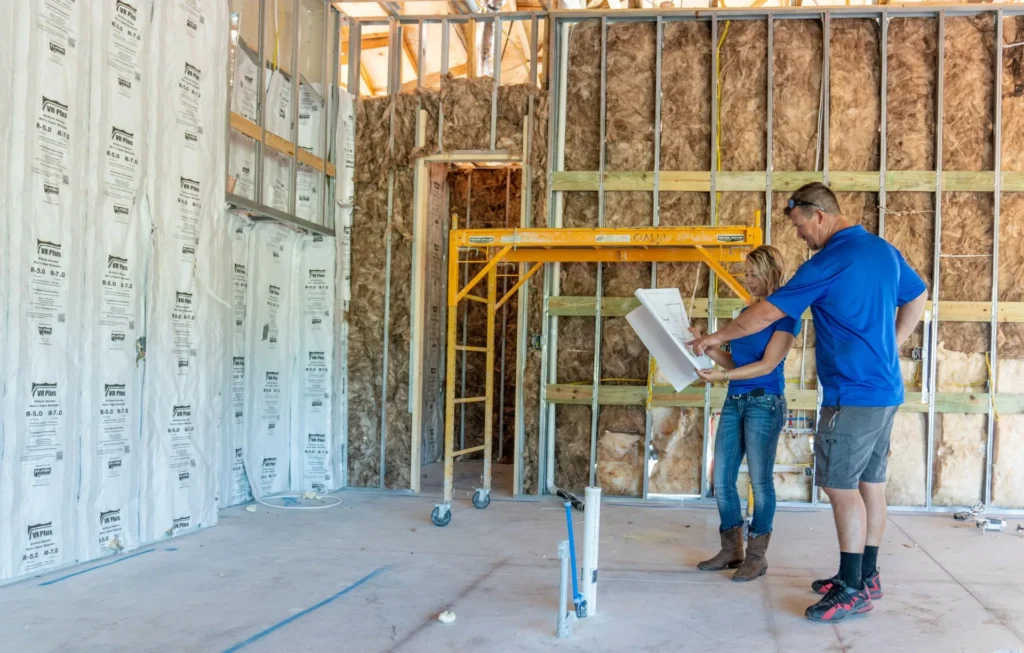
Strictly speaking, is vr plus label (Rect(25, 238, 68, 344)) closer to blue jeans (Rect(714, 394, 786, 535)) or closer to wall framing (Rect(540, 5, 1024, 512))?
blue jeans (Rect(714, 394, 786, 535))

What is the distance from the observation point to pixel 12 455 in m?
3.80

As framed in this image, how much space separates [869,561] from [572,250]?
3025mm

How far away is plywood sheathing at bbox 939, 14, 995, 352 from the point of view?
6.25 m

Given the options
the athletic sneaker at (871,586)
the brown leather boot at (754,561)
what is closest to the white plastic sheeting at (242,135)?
the brown leather boot at (754,561)

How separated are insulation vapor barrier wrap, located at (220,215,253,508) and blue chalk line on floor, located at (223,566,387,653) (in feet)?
6.93

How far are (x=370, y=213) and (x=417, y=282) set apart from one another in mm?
697

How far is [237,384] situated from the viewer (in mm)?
5984

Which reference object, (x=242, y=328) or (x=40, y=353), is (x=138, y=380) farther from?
(x=242, y=328)

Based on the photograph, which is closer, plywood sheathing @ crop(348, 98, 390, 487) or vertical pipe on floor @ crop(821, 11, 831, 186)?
vertical pipe on floor @ crop(821, 11, 831, 186)

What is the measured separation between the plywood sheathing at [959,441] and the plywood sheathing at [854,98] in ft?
3.97

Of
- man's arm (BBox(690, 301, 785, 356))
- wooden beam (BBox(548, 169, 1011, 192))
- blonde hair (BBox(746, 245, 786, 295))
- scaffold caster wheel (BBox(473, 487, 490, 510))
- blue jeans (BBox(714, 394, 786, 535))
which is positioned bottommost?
scaffold caster wheel (BBox(473, 487, 490, 510))

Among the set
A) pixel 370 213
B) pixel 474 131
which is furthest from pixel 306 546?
pixel 474 131

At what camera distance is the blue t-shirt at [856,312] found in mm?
3312

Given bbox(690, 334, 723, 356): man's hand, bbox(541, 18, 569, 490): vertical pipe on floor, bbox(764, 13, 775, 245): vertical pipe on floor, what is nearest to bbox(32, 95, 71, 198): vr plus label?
bbox(690, 334, 723, 356): man's hand
